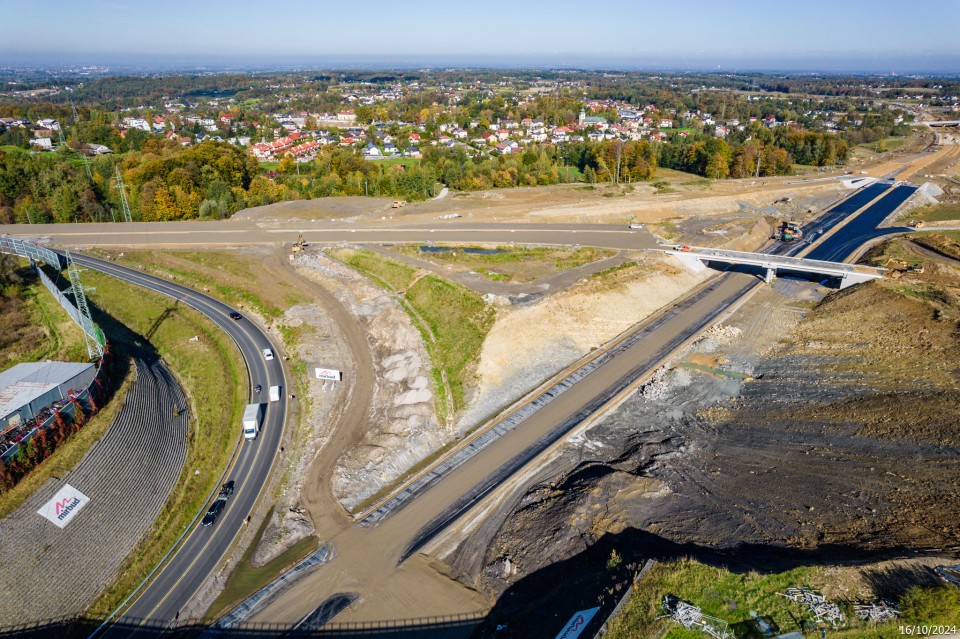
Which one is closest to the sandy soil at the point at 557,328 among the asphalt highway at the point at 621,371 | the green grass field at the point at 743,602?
the asphalt highway at the point at 621,371

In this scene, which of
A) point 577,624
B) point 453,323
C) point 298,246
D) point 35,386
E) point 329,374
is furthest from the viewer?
point 298,246

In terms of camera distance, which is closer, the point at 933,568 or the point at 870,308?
the point at 933,568

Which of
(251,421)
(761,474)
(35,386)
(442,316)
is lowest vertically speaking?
(251,421)

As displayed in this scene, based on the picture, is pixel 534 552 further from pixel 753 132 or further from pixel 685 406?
pixel 753 132

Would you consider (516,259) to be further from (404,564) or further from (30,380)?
(30,380)

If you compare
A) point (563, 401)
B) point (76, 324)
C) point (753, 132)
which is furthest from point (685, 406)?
point (753, 132)

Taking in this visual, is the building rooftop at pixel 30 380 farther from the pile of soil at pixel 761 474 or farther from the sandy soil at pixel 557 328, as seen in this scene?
the pile of soil at pixel 761 474

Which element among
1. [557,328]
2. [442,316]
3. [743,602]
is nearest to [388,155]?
[442,316]
